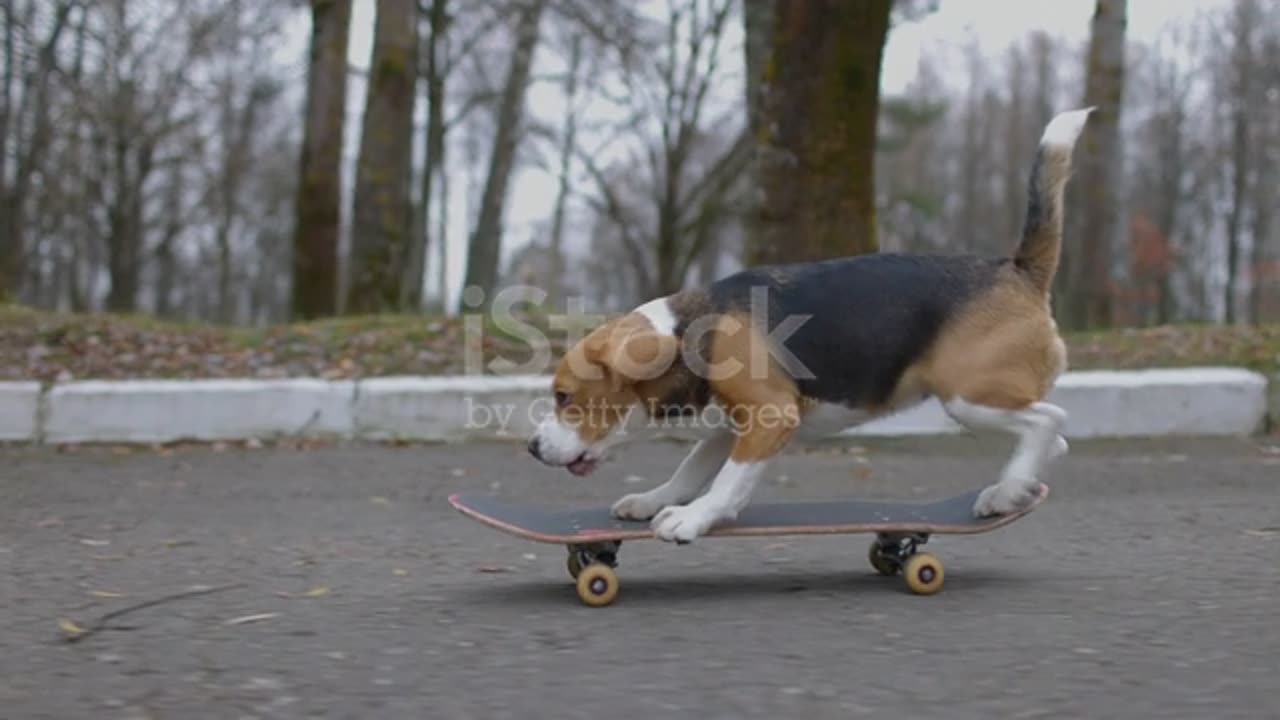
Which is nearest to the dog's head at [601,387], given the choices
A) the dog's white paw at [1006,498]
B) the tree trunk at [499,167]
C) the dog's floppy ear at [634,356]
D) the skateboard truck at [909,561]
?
the dog's floppy ear at [634,356]

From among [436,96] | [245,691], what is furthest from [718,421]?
[436,96]

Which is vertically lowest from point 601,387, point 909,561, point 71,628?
point 71,628

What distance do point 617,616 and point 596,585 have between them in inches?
7.6

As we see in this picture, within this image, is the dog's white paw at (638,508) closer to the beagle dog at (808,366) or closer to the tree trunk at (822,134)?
the beagle dog at (808,366)

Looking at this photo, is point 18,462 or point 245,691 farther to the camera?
point 18,462

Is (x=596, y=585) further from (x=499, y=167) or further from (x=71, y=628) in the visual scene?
(x=499, y=167)

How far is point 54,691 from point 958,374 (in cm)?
315

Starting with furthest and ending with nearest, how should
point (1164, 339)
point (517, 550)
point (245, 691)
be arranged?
point (1164, 339) → point (517, 550) → point (245, 691)

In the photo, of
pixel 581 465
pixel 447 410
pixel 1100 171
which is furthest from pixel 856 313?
pixel 1100 171

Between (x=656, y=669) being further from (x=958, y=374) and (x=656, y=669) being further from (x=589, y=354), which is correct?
(x=958, y=374)

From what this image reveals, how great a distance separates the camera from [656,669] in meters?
3.66

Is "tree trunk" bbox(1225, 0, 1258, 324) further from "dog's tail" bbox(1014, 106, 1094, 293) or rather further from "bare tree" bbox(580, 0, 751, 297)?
"dog's tail" bbox(1014, 106, 1094, 293)

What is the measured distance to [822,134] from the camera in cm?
1089

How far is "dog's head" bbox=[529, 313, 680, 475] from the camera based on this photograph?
4.70 metres
